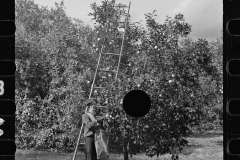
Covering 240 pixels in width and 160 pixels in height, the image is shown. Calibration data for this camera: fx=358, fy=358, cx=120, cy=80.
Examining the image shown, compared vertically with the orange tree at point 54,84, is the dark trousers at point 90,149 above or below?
below

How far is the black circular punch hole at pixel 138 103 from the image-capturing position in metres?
1.24

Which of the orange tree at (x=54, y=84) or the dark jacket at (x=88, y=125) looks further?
the orange tree at (x=54, y=84)

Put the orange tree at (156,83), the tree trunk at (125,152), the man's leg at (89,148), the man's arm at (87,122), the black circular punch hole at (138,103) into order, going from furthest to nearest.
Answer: the man's leg at (89,148), the man's arm at (87,122), the orange tree at (156,83), the tree trunk at (125,152), the black circular punch hole at (138,103)

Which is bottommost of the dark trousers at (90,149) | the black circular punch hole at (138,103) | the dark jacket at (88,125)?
the dark trousers at (90,149)

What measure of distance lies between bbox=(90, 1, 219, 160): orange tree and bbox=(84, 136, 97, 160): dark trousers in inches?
22.2

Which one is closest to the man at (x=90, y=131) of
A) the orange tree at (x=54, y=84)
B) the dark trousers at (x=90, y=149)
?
the dark trousers at (x=90, y=149)

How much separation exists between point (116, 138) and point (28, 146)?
3.34 metres

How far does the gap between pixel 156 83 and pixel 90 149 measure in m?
1.17

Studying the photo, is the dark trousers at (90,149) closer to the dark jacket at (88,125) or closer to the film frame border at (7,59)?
the dark jacket at (88,125)

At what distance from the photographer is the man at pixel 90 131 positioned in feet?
13.5

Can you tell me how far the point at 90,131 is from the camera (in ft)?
14.8

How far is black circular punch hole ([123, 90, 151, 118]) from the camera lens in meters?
1.24

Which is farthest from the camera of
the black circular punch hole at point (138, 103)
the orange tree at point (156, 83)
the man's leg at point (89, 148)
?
the man's leg at point (89, 148)

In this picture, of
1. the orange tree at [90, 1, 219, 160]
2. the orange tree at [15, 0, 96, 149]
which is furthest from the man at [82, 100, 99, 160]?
the orange tree at [15, 0, 96, 149]
